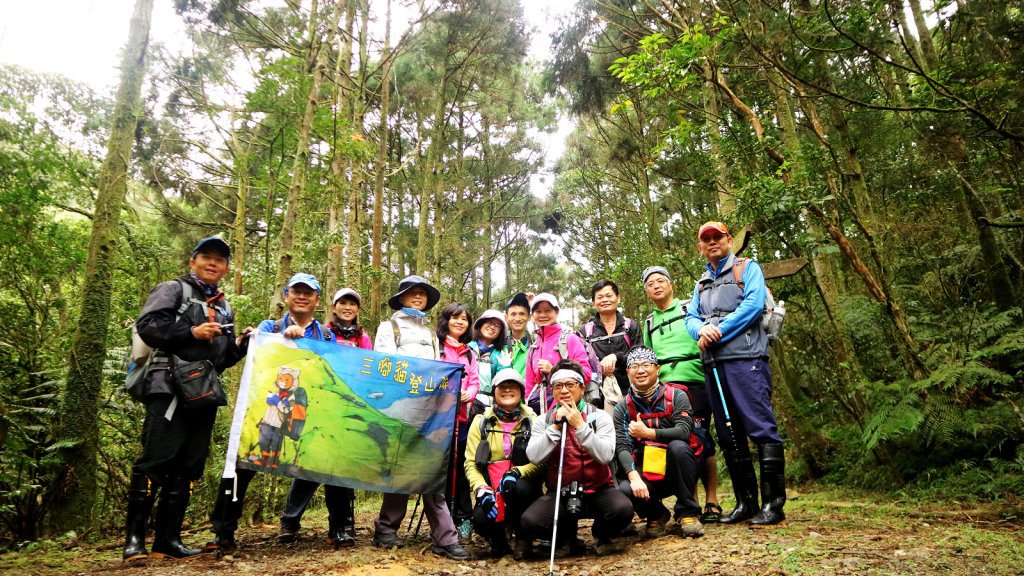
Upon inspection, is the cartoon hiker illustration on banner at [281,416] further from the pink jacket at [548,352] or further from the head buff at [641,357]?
the head buff at [641,357]

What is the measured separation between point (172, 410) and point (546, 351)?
2.88m

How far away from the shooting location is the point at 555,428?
12.8 feet

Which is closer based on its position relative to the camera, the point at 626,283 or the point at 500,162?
the point at 626,283

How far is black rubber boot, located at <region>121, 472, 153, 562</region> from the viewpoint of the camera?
3.56 metres

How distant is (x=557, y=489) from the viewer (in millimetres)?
3740

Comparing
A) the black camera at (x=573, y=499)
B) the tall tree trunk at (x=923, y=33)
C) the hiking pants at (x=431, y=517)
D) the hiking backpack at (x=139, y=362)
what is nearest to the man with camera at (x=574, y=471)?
the black camera at (x=573, y=499)

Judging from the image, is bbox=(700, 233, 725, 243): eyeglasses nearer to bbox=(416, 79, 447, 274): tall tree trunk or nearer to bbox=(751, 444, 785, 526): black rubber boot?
bbox=(751, 444, 785, 526): black rubber boot

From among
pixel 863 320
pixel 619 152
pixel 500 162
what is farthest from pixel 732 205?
pixel 500 162

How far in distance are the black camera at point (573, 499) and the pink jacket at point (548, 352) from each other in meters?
1.00

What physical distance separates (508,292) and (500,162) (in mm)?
9584

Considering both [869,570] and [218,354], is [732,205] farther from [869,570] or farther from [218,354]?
[218,354]

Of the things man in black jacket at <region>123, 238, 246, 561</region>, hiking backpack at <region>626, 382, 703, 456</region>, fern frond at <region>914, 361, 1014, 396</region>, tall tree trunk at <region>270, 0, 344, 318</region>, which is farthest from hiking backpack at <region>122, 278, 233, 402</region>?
fern frond at <region>914, 361, 1014, 396</region>

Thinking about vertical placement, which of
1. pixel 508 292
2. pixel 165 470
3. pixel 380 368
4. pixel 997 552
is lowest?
pixel 997 552

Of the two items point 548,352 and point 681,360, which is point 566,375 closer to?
point 548,352
